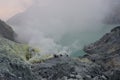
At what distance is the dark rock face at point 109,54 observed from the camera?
3815 inches

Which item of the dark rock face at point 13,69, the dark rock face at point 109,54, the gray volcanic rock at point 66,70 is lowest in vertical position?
the dark rock face at point 13,69

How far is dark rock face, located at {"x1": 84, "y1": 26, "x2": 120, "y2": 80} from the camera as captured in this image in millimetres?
96894

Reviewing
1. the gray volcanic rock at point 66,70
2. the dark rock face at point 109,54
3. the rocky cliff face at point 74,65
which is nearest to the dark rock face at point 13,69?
the rocky cliff face at point 74,65

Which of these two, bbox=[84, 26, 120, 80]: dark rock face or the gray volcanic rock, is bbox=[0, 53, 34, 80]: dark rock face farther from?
bbox=[84, 26, 120, 80]: dark rock face

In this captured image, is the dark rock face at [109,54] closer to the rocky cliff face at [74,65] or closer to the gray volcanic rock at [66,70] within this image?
the rocky cliff face at [74,65]

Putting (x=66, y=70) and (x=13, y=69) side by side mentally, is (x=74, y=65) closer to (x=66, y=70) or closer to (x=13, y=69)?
(x=66, y=70)

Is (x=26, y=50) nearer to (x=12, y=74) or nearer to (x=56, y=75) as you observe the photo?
(x=56, y=75)

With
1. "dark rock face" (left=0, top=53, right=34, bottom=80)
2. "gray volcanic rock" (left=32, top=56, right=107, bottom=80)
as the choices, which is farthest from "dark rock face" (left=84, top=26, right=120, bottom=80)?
"dark rock face" (left=0, top=53, right=34, bottom=80)

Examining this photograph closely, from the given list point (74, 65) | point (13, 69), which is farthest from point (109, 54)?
point (13, 69)

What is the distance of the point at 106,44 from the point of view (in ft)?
495

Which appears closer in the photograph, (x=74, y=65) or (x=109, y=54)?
(x=74, y=65)

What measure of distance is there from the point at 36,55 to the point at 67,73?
58.1 ft

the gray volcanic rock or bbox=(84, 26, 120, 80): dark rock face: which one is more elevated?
bbox=(84, 26, 120, 80): dark rock face

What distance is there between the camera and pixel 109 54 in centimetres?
12681
